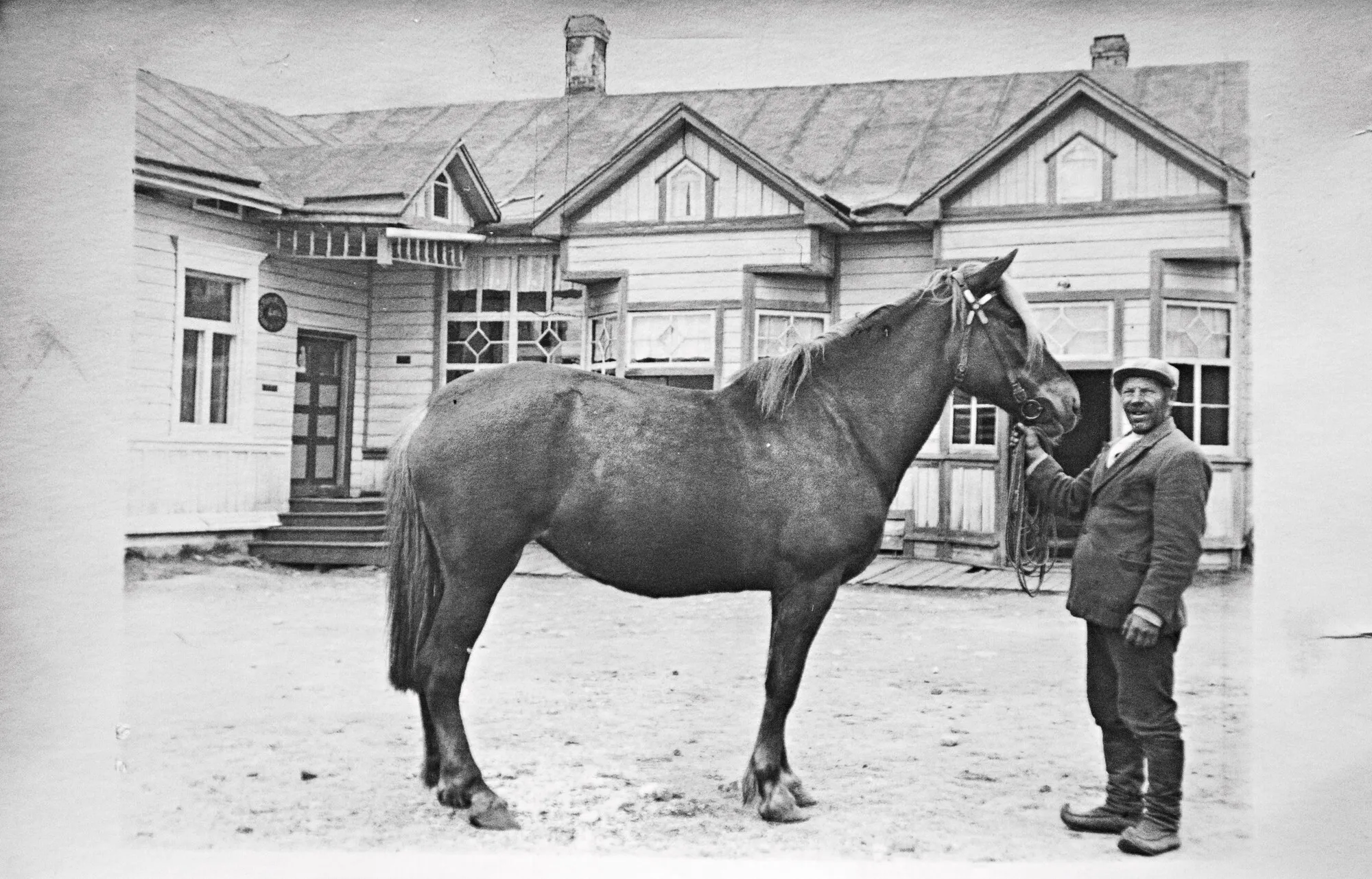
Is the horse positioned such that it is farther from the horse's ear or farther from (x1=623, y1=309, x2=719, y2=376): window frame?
(x1=623, y1=309, x2=719, y2=376): window frame

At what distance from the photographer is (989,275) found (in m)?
3.45

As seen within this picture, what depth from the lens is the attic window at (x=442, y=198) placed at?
4.17m

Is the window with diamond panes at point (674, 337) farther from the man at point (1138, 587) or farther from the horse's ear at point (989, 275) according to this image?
the man at point (1138, 587)

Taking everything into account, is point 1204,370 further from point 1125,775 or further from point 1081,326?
point 1125,775

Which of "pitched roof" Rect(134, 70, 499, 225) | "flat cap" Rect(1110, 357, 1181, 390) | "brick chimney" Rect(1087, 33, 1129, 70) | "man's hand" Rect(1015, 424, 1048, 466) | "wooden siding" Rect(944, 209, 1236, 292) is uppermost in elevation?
"brick chimney" Rect(1087, 33, 1129, 70)

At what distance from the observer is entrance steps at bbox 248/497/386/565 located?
4.01 m

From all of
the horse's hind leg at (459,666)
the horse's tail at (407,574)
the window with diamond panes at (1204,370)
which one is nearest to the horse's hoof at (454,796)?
the horse's hind leg at (459,666)

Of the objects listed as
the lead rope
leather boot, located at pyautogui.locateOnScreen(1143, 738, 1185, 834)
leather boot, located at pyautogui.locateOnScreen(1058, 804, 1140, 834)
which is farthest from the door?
leather boot, located at pyautogui.locateOnScreen(1058, 804, 1140, 834)

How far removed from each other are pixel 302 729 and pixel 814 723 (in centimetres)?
191

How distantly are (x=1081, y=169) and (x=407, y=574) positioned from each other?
11.0 feet

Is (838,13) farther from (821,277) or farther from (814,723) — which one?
(814,723)

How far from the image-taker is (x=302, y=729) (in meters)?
3.71

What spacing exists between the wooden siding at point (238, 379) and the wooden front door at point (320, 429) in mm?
36

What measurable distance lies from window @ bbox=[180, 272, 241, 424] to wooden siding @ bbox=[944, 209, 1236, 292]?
3141 millimetres
